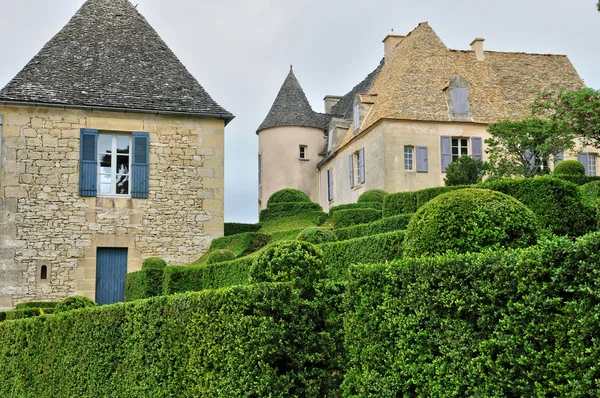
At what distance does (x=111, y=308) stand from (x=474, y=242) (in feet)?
17.9

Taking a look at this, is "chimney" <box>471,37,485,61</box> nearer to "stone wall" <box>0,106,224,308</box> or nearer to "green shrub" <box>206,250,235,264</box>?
"stone wall" <box>0,106,224,308</box>

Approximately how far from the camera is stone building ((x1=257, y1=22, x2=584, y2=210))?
32.0m

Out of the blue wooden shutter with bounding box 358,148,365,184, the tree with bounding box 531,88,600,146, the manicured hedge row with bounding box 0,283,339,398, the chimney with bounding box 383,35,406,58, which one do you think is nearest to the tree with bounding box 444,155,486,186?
the tree with bounding box 531,88,600,146

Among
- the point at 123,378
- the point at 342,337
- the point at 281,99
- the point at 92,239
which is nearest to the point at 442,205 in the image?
the point at 342,337

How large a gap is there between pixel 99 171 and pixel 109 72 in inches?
131

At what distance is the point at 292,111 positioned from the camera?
136 ft

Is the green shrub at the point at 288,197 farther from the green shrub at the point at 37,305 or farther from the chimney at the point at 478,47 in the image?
the chimney at the point at 478,47

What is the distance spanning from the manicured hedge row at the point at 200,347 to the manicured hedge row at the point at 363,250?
310 centimetres

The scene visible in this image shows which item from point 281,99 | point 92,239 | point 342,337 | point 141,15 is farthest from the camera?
point 281,99

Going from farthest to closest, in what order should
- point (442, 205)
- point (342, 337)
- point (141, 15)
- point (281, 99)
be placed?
point (281, 99)
point (141, 15)
point (442, 205)
point (342, 337)

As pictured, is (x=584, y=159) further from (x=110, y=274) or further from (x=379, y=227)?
(x=110, y=274)

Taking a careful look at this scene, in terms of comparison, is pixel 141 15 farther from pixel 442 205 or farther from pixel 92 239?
pixel 442 205

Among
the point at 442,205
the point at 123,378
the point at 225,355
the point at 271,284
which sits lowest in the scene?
the point at 123,378

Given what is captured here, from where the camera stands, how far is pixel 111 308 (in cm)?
1077
